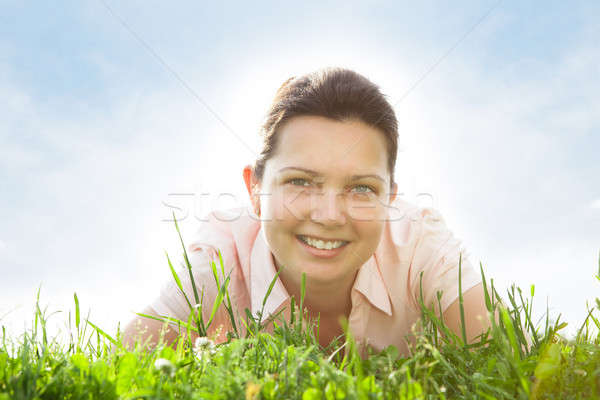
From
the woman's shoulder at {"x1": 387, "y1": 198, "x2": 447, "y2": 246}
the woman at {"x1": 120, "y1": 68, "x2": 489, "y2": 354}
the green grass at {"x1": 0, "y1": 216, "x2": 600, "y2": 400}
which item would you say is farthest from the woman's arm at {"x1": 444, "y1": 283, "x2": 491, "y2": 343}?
the green grass at {"x1": 0, "y1": 216, "x2": 600, "y2": 400}

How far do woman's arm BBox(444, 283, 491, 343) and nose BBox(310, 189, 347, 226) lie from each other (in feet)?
3.48

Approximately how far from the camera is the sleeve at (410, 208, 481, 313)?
3.47 meters

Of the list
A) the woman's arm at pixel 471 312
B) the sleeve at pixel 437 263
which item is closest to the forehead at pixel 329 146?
the sleeve at pixel 437 263

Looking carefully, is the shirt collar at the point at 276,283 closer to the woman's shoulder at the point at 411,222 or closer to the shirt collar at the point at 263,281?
the shirt collar at the point at 263,281

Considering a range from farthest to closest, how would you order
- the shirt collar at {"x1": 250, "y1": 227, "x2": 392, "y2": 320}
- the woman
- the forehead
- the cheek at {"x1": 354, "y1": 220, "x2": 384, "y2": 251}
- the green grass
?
the shirt collar at {"x1": 250, "y1": 227, "x2": 392, "y2": 320}
the cheek at {"x1": 354, "y1": 220, "x2": 384, "y2": 251}
the woman
the forehead
the green grass

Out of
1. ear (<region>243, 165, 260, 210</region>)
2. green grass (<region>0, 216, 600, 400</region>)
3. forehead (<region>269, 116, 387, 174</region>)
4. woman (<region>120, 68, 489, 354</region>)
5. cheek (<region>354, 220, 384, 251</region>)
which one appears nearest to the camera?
green grass (<region>0, 216, 600, 400</region>)

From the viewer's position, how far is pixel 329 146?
3.12m

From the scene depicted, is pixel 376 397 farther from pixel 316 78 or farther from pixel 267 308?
pixel 316 78

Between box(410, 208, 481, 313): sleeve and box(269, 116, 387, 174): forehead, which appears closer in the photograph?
box(269, 116, 387, 174): forehead

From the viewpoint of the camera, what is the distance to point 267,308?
3.50m

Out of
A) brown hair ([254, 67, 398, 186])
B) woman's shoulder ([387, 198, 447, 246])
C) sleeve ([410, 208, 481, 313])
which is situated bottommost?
sleeve ([410, 208, 481, 313])

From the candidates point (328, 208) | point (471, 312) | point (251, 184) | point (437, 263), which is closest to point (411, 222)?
point (437, 263)

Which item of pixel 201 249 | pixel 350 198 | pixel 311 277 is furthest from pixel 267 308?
pixel 350 198

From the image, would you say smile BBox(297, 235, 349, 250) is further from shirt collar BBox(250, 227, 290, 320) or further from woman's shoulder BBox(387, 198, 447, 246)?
woman's shoulder BBox(387, 198, 447, 246)
